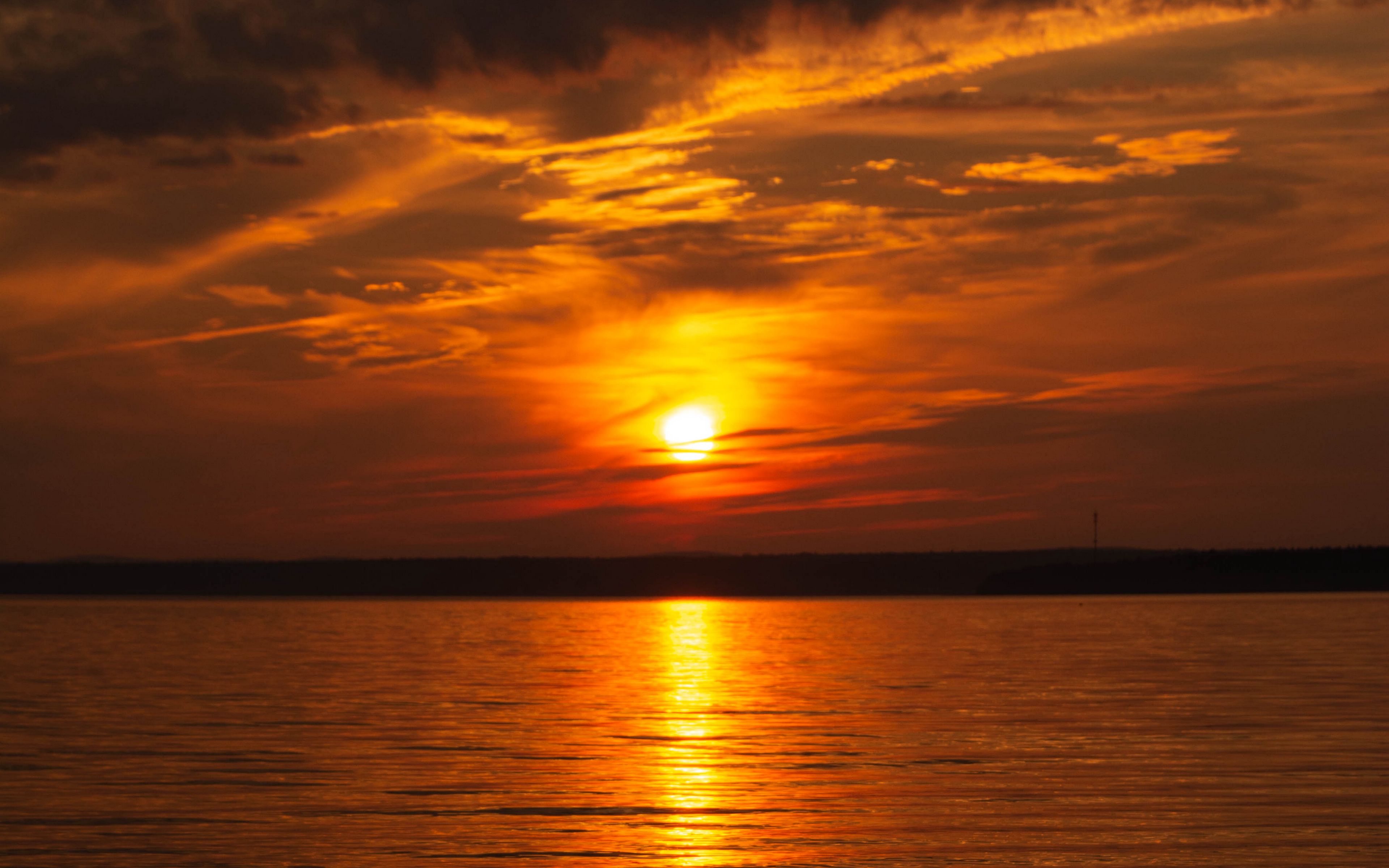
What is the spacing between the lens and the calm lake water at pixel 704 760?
19297 millimetres

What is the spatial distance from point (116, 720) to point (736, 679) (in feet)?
67.5

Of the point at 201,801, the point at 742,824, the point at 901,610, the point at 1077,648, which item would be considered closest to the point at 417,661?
the point at 1077,648

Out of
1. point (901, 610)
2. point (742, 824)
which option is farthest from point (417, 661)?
point (901, 610)

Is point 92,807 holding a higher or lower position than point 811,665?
lower

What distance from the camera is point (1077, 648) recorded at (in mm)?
65312

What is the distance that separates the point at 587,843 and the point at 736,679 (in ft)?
95.3

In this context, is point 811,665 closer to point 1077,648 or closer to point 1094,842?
point 1077,648

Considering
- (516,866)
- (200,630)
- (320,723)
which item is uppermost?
(200,630)

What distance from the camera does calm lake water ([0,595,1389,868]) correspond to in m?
19.3

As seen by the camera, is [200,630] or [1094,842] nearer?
[1094,842]

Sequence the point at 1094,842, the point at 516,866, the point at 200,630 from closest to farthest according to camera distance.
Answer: the point at 516,866 → the point at 1094,842 → the point at 200,630

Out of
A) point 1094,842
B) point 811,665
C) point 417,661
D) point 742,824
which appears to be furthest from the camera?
point 417,661

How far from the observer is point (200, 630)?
95562 millimetres

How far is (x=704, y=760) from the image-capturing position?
90.0 feet
